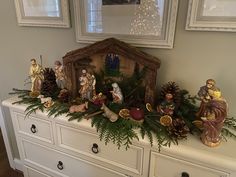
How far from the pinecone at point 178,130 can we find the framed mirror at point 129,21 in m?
0.41

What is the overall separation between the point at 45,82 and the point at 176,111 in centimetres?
83

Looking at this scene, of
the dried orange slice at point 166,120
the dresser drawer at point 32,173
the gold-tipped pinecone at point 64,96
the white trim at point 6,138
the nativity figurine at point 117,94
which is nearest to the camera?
the dried orange slice at point 166,120

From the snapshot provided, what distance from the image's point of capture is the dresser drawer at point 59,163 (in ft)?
3.73

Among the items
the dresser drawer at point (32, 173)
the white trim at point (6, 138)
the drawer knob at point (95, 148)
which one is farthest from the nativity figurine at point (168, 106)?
the white trim at point (6, 138)

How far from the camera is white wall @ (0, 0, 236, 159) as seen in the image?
965 millimetres

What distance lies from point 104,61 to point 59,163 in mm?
714

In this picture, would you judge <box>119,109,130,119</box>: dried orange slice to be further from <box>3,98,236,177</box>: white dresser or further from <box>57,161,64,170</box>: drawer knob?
<box>57,161,64,170</box>: drawer knob

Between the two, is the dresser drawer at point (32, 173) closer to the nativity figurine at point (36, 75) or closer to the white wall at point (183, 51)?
the nativity figurine at point (36, 75)

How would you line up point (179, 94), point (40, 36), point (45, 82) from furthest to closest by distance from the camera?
point (40, 36), point (45, 82), point (179, 94)

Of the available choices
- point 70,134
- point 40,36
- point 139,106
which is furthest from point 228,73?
point 40,36

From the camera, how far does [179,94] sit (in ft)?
3.40

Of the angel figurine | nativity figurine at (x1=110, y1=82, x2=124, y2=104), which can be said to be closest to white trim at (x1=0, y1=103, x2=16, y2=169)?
nativity figurine at (x1=110, y1=82, x2=124, y2=104)

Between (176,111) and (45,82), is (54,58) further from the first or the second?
(176,111)

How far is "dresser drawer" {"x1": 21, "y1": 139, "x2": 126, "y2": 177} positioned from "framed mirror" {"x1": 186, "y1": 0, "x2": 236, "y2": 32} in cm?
86
